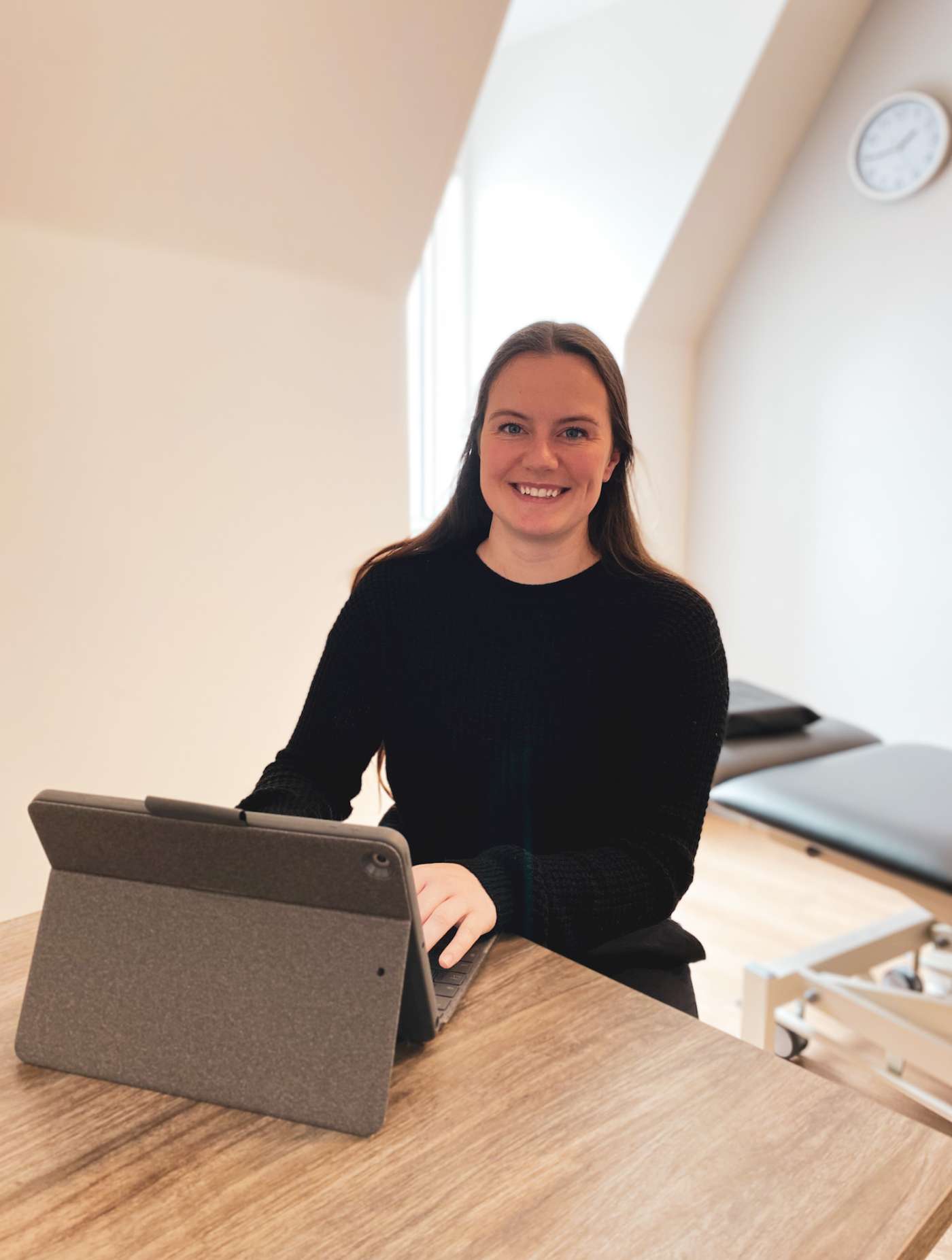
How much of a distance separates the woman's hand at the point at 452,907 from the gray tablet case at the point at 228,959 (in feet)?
0.37

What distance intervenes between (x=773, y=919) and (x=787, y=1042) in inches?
24.2

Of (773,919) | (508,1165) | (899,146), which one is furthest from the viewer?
(899,146)

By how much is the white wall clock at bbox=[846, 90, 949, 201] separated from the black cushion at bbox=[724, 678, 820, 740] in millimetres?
1595

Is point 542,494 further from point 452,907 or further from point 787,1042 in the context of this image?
point 787,1042

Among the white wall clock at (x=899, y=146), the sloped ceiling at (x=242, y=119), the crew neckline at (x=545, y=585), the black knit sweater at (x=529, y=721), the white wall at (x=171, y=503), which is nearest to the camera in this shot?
the black knit sweater at (x=529, y=721)

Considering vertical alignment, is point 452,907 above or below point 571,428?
below

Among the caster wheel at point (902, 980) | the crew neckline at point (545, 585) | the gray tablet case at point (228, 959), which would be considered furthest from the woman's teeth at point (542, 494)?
the caster wheel at point (902, 980)

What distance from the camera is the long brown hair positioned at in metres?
1.19

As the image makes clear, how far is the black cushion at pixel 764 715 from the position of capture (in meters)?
2.16

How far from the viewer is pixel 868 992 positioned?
1.91 meters

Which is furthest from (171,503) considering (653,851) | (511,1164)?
(511,1164)

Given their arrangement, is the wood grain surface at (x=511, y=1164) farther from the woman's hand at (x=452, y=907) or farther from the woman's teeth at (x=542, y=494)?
the woman's teeth at (x=542, y=494)

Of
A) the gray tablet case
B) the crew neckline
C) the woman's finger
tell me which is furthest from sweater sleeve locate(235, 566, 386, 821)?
the gray tablet case

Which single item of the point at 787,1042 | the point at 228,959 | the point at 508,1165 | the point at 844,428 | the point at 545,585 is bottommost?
the point at 787,1042
